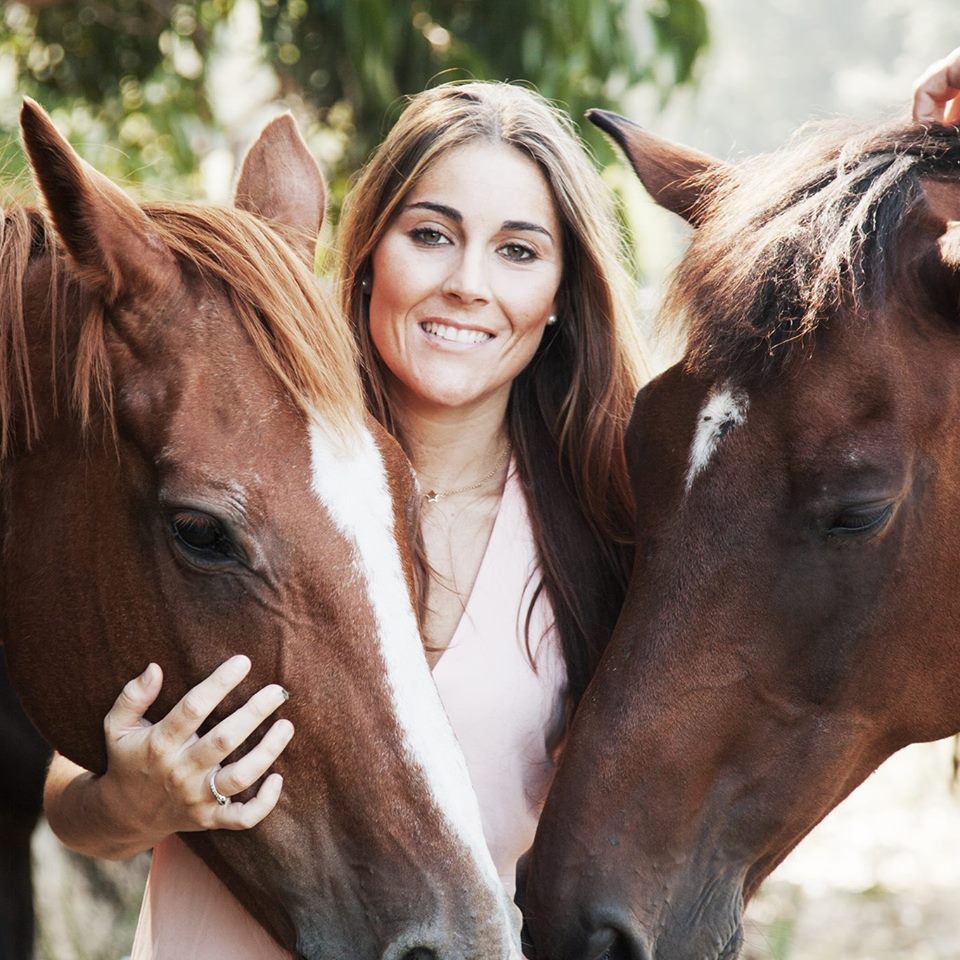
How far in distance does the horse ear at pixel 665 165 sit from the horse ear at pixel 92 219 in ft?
3.44

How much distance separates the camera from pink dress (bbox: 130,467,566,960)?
2.19 meters

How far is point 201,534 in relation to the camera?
1.81m

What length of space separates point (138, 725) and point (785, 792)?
1085 mm

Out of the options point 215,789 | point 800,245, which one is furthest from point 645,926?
point 800,245

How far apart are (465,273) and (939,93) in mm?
994

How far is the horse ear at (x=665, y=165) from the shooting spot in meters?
2.52

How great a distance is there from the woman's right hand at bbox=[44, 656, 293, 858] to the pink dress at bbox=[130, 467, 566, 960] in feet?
1.01

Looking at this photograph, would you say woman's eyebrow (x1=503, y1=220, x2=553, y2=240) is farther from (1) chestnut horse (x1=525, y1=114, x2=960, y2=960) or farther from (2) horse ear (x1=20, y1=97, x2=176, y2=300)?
(2) horse ear (x1=20, y1=97, x2=176, y2=300)

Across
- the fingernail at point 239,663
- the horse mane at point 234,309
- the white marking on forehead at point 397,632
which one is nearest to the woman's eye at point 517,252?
the horse mane at point 234,309

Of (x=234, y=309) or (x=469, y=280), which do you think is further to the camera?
(x=469, y=280)

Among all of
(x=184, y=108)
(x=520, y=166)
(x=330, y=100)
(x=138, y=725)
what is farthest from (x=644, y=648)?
(x=184, y=108)

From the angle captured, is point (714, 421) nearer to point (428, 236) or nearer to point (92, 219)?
point (428, 236)

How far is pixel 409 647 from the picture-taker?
183 cm

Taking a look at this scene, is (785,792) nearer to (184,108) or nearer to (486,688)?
(486,688)
